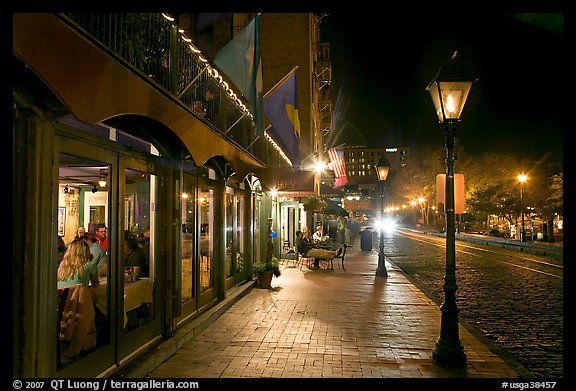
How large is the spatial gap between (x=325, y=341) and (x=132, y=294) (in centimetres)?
327

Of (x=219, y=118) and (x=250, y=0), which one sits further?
(x=219, y=118)

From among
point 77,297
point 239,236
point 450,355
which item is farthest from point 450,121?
point 239,236

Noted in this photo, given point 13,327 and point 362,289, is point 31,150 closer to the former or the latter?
point 13,327

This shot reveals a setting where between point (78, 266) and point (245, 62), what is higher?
point (245, 62)

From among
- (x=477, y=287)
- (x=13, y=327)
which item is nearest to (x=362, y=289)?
(x=477, y=287)

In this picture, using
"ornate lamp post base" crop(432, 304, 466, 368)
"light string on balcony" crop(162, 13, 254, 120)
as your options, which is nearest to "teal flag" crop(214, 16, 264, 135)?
"light string on balcony" crop(162, 13, 254, 120)

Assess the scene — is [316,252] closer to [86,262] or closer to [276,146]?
[276,146]

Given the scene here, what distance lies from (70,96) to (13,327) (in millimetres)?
2181

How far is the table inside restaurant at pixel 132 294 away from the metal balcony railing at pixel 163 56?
2743 millimetres

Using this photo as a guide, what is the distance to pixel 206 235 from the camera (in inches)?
410

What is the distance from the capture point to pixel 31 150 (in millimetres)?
4395

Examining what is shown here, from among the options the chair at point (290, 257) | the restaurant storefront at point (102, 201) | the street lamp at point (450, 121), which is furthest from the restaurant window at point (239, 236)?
the chair at point (290, 257)

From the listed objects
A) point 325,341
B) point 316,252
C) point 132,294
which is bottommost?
point 325,341

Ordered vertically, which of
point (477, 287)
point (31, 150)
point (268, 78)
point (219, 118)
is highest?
point (268, 78)
